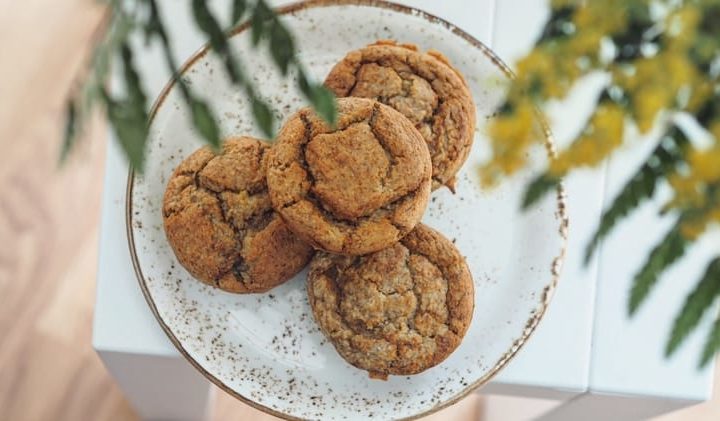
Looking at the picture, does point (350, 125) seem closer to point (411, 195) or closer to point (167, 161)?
point (411, 195)

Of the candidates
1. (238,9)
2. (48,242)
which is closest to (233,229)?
(238,9)

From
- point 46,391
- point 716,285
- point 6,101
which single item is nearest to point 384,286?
point 716,285

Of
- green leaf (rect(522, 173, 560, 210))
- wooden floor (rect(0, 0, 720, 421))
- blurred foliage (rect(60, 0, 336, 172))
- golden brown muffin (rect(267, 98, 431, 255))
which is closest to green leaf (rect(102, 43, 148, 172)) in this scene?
blurred foliage (rect(60, 0, 336, 172))

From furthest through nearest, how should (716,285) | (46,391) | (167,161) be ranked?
(46,391) → (167,161) → (716,285)

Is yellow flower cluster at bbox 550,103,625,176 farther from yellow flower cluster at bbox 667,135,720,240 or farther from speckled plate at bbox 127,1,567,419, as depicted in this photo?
speckled plate at bbox 127,1,567,419

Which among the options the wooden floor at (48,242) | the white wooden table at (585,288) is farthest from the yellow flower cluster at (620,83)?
the wooden floor at (48,242)

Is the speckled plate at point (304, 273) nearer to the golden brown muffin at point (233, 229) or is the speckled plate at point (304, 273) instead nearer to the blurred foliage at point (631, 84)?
the golden brown muffin at point (233, 229)

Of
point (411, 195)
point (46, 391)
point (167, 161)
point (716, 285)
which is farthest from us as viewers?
point (46, 391)
